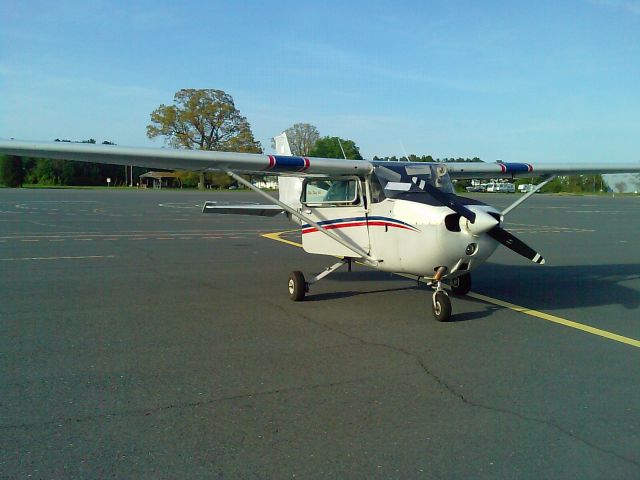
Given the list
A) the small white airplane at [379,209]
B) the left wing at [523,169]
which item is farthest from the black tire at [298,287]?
the left wing at [523,169]

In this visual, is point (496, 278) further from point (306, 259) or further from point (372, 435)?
point (372, 435)

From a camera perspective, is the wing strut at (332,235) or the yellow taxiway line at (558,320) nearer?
the yellow taxiway line at (558,320)

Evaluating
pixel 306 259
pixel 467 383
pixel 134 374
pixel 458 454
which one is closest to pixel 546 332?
pixel 467 383

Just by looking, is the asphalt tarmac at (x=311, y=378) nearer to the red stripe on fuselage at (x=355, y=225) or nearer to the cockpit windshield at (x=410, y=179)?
the red stripe on fuselage at (x=355, y=225)

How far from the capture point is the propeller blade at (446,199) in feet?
21.7

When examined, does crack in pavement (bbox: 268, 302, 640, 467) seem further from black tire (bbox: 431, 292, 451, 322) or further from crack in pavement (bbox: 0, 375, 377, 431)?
black tire (bbox: 431, 292, 451, 322)

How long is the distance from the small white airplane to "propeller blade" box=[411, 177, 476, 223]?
0.01 metres

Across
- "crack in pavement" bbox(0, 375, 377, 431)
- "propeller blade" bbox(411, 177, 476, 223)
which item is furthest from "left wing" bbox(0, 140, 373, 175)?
"crack in pavement" bbox(0, 375, 377, 431)

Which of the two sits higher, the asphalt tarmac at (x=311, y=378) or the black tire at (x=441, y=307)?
the black tire at (x=441, y=307)

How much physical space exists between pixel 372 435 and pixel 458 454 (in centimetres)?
60

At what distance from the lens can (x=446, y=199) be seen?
7.00 metres

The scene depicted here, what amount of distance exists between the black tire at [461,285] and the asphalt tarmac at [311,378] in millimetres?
222

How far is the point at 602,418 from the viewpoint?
421 centimetres

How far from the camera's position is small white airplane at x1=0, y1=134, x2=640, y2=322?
6.79 meters
